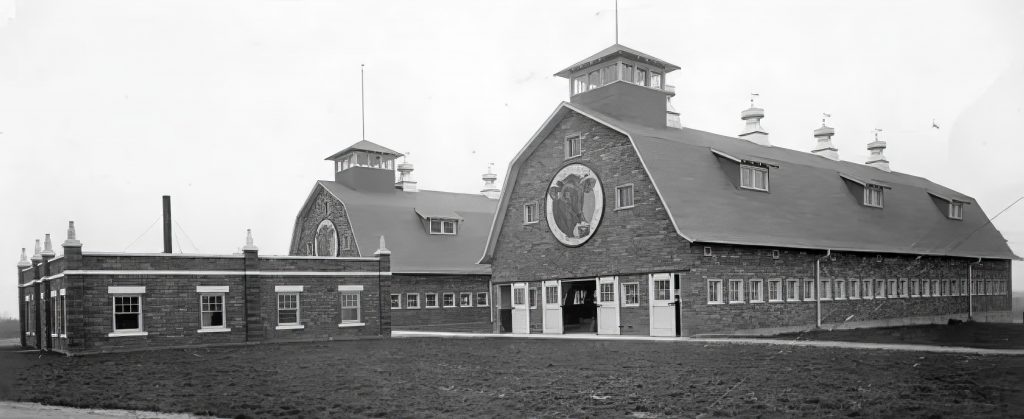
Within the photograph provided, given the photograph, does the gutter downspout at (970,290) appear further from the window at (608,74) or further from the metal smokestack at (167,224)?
the metal smokestack at (167,224)

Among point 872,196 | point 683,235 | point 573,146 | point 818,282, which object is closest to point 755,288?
point 818,282

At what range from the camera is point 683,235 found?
1129 inches

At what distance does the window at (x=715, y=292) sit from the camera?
96.7 feet

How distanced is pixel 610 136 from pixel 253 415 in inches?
854

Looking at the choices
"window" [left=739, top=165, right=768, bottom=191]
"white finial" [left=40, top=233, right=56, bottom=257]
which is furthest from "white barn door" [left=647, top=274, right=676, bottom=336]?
"white finial" [left=40, top=233, right=56, bottom=257]

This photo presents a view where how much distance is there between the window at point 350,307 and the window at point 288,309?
2.08 m

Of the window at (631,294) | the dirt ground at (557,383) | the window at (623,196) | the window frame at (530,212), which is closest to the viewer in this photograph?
the dirt ground at (557,383)

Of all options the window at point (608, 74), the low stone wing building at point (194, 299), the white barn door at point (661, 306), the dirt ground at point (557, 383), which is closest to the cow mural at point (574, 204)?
the white barn door at point (661, 306)

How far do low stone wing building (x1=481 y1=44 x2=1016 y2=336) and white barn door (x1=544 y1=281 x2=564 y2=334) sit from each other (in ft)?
0.20

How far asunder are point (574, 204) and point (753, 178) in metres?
7.24

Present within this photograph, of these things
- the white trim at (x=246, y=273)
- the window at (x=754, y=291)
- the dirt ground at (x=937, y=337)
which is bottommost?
the dirt ground at (x=937, y=337)

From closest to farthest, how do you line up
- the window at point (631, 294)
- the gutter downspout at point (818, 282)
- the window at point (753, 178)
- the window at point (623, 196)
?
the window at point (631, 294), the window at point (623, 196), the gutter downspout at point (818, 282), the window at point (753, 178)

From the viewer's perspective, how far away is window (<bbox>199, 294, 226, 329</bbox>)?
32.1 meters

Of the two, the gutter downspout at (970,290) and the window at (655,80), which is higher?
the window at (655,80)
